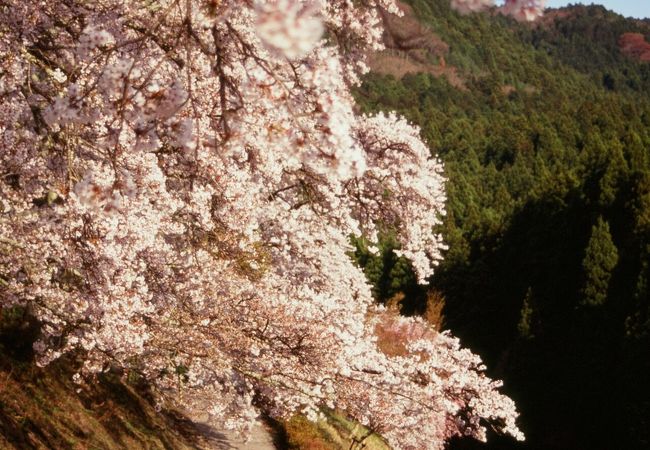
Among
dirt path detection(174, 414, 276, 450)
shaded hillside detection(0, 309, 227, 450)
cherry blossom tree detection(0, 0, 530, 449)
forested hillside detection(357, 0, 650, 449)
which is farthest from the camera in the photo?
forested hillside detection(357, 0, 650, 449)

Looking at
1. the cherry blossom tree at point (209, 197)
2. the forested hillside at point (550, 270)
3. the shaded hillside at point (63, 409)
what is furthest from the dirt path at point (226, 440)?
the forested hillside at point (550, 270)

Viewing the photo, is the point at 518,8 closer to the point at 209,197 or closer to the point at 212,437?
the point at 209,197

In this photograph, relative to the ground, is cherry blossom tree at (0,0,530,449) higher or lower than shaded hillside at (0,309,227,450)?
higher

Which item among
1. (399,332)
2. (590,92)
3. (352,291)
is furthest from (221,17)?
(590,92)

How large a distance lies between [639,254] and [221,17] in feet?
104

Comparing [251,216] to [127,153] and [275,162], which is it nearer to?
[275,162]

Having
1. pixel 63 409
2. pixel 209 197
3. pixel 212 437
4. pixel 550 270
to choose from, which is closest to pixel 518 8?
pixel 209 197

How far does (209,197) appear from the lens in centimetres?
696

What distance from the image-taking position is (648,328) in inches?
953

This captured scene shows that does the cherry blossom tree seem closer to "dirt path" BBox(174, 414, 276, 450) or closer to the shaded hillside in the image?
the shaded hillside

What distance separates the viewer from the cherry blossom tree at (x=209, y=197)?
2.76 meters

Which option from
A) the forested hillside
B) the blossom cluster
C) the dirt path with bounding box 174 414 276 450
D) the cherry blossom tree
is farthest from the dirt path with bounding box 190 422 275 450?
the blossom cluster

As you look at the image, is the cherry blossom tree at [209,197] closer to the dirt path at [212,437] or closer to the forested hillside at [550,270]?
the forested hillside at [550,270]

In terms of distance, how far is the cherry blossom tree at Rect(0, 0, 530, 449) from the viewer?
2.76 m
